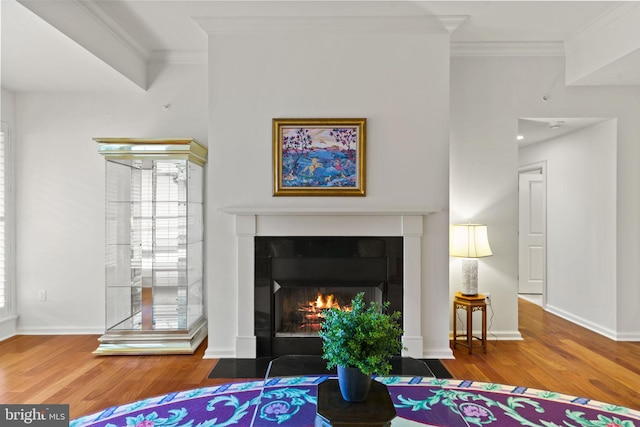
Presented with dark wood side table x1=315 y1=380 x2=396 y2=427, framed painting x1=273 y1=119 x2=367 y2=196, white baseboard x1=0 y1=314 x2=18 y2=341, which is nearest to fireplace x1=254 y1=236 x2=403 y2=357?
framed painting x1=273 y1=119 x2=367 y2=196

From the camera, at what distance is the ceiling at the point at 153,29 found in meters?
2.88

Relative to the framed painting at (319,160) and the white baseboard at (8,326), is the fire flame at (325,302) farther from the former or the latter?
the white baseboard at (8,326)

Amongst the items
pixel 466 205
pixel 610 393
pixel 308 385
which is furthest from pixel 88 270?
pixel 610 393

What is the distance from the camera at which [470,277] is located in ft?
11.6

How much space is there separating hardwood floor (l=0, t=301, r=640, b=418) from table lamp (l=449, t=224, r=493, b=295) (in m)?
0.63

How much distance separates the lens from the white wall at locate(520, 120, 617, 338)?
13.0 ft

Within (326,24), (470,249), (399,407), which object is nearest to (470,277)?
(470,249)

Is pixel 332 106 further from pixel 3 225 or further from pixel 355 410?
pixel 3 225

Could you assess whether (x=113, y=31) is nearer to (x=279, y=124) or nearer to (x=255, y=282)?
(x=279, y=124)

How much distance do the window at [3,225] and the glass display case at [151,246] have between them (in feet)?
3.84

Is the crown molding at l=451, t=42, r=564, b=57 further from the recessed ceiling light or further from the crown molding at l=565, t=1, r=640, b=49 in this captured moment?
the recessed ceiling light

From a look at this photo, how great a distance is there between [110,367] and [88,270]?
1.34 meters

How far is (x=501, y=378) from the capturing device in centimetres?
293

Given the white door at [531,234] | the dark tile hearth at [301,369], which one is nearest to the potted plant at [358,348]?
the dark tile hearth at [301,369]
